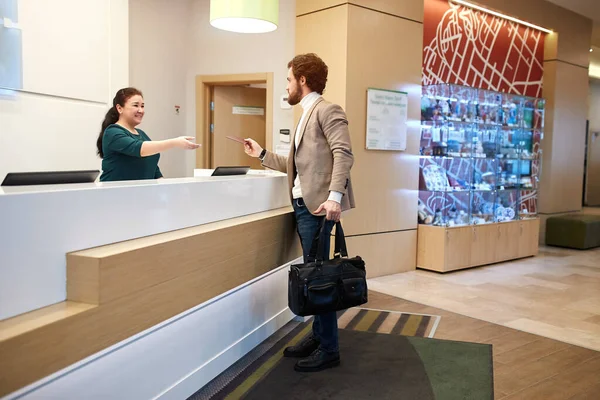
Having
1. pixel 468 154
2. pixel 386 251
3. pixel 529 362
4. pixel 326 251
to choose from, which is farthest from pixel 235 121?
pixel 529 362

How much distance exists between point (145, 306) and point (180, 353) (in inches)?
18.3

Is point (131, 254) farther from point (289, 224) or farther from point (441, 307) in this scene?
point (441, 307)

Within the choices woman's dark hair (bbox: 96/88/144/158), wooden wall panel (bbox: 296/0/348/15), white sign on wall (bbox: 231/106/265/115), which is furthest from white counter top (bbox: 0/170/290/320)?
white sign on wall (bbox: 231/106/265/115)

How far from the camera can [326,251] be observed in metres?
2.91

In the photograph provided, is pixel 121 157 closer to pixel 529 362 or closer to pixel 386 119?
pixel 529 362

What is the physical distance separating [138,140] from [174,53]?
375 cm

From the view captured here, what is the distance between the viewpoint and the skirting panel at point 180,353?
1.83 metres

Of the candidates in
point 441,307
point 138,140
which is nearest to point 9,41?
point 138,140

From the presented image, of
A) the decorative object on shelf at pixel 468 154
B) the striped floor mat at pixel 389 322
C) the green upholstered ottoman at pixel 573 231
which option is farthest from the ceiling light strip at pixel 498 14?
the striped floor mat at pixel 389 322

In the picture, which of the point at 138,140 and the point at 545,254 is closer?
the point at 138,140

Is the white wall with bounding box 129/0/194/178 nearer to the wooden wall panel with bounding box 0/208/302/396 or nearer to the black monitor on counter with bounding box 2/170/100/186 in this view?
the wooden wall panel with bounding box 0/208/302/396

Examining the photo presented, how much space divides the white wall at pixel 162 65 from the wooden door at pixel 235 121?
0.36 meters

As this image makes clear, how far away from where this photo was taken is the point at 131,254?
1.98 metres

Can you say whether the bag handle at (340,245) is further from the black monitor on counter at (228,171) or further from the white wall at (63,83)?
the white wall at (63,83)
